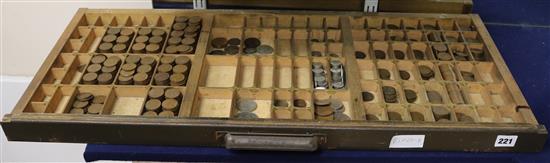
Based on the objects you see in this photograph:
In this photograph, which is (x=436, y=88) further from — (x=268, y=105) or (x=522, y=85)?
(x=268, y=105)

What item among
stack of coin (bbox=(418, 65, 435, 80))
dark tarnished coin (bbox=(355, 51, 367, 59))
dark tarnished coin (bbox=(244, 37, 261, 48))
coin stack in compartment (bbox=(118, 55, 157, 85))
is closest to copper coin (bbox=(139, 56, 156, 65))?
coin stack in compartment (bbox=(118, 55, 157, 85))

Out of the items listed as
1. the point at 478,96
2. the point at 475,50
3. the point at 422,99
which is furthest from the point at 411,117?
the point at 475,50

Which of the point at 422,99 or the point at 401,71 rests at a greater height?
the point at 401,71

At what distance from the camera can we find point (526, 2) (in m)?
1.48

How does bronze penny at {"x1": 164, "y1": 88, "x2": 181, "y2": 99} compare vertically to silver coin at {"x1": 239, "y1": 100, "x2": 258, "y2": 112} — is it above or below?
above

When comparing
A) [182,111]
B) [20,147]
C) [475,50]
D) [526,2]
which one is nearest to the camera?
[182,111]

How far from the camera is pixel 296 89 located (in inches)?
39.2

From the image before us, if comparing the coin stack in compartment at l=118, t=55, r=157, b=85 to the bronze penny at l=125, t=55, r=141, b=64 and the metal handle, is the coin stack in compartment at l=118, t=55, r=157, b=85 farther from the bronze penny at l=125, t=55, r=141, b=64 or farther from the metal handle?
the metal handle

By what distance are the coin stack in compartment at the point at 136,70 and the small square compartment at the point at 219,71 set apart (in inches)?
A: 4.3

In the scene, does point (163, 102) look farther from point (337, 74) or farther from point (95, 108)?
point (337, 74)

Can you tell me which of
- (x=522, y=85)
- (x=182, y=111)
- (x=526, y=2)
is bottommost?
(x=182, y=111)

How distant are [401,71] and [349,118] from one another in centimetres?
22

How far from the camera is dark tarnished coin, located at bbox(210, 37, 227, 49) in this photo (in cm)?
118

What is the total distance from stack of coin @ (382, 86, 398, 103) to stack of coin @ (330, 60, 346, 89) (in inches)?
3.2
